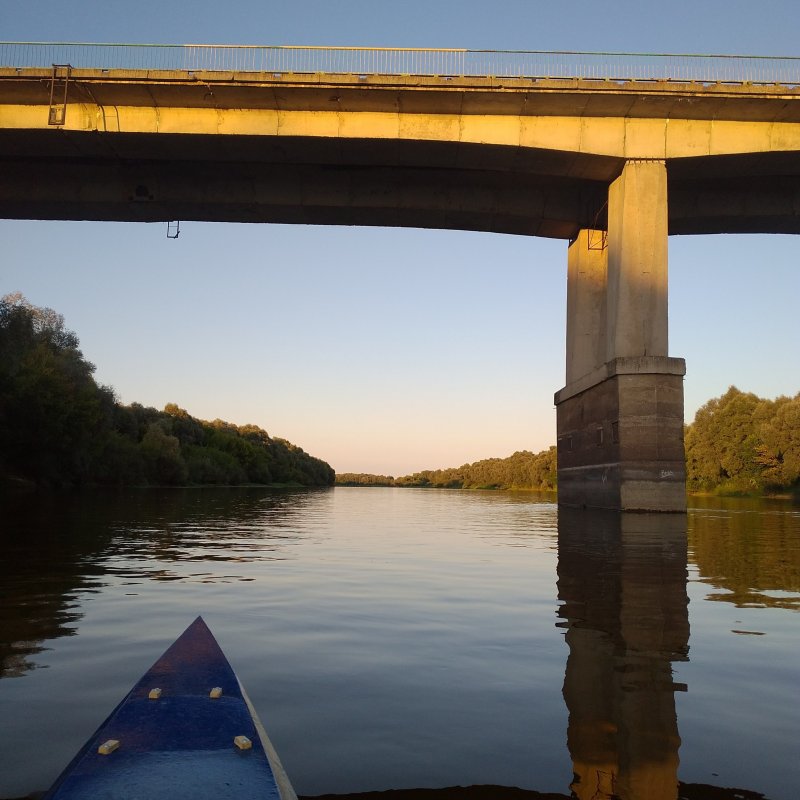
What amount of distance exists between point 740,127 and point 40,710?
26235 mm

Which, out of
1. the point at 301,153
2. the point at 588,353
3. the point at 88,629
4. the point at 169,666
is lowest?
the point at 88,629

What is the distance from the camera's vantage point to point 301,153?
2575cm

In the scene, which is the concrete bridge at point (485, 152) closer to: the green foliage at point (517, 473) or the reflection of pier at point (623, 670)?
the reflection of pier at point (623, 670)

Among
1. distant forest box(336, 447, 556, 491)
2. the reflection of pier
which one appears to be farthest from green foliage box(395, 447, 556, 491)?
the reflection of pier

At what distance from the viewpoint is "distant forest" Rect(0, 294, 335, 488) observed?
1722 inches

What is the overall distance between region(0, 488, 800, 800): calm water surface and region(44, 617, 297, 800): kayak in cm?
49

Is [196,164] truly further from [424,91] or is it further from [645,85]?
[645,85]

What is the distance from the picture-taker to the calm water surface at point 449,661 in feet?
10.2

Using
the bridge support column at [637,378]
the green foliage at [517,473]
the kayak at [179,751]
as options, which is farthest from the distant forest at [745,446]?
the kayak at [179,751]

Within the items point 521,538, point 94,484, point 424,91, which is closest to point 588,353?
point 424,91

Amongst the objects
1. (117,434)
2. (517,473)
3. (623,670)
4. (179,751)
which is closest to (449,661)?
(623,670)

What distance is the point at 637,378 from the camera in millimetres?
22984

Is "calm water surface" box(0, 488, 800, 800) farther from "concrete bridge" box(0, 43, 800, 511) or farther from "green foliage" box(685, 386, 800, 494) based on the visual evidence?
"green foliage" box(685, 386, 800, 494)

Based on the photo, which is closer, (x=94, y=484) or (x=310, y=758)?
(x=310, y=758)
